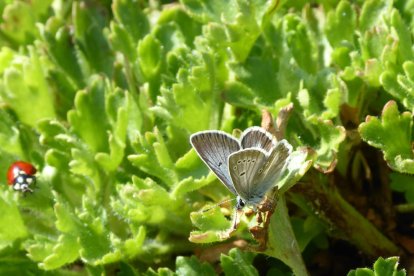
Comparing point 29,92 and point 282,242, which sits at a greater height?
point 29,92

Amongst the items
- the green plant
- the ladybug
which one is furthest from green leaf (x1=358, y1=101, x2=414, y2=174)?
the ladybug

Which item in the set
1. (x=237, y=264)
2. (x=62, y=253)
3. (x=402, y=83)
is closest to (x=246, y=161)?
(x=237, y=264)

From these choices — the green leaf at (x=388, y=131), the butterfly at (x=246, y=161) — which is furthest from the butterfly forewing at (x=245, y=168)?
the green leaf at (x=388, y=131)

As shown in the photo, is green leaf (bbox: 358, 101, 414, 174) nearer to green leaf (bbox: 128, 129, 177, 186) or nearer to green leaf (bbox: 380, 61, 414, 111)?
green leaf (bbox: 380, 61, 414, 111)

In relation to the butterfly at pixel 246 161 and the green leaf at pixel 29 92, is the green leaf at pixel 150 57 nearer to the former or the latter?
the green leaf at pixel 29 92

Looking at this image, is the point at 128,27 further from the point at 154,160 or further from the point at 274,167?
the point at 274,167

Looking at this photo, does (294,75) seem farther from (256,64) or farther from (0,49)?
(0,49)
